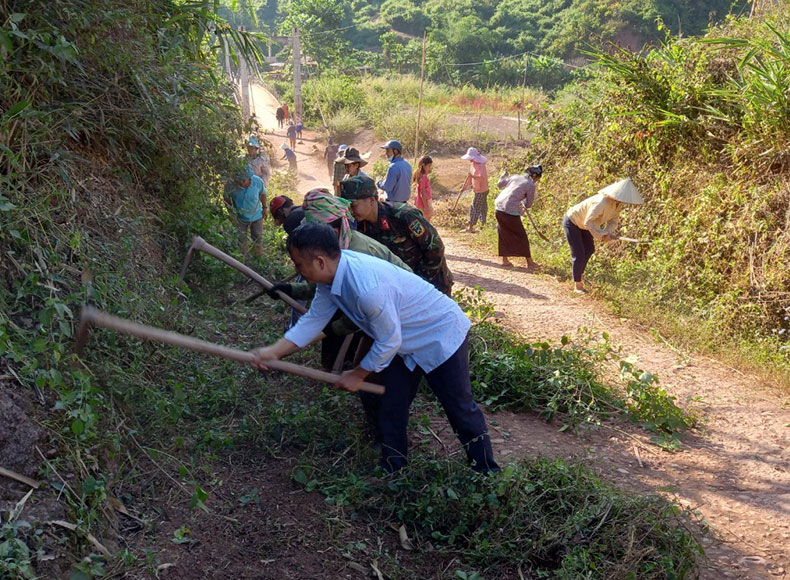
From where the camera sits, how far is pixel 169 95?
4773 mm

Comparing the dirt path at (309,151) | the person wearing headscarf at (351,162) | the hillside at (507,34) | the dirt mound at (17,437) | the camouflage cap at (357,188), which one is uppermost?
the hillside at (507,34)

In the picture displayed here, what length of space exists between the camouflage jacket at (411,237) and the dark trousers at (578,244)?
3.57 metres

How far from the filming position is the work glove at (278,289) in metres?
3.79

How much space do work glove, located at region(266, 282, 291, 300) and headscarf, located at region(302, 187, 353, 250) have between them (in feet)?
1.37

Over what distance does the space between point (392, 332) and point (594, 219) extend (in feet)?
15.5

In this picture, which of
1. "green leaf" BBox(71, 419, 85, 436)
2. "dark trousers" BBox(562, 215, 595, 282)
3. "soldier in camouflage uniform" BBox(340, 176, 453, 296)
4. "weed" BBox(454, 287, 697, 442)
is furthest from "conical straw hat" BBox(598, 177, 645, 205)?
"green leaf" BBox(71, 419, 85, 436)

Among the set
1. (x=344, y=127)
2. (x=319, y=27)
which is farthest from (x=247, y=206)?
(x=319, y=27)

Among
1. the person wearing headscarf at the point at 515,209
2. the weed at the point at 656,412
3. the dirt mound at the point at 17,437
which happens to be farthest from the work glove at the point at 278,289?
the person wearing headscarf at the point at 515,209

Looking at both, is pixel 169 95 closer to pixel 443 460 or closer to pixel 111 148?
pixel 111 148

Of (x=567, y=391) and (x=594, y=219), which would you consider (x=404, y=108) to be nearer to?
(x=594, y=219)

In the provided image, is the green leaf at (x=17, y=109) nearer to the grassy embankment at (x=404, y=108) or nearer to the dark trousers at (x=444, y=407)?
the dark trousers at (x=444, y=407)

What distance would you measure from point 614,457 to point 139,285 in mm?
3128

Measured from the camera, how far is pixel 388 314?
287 centimetres

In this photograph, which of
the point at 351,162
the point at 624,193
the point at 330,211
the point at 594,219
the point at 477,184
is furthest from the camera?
the point at 477,184
